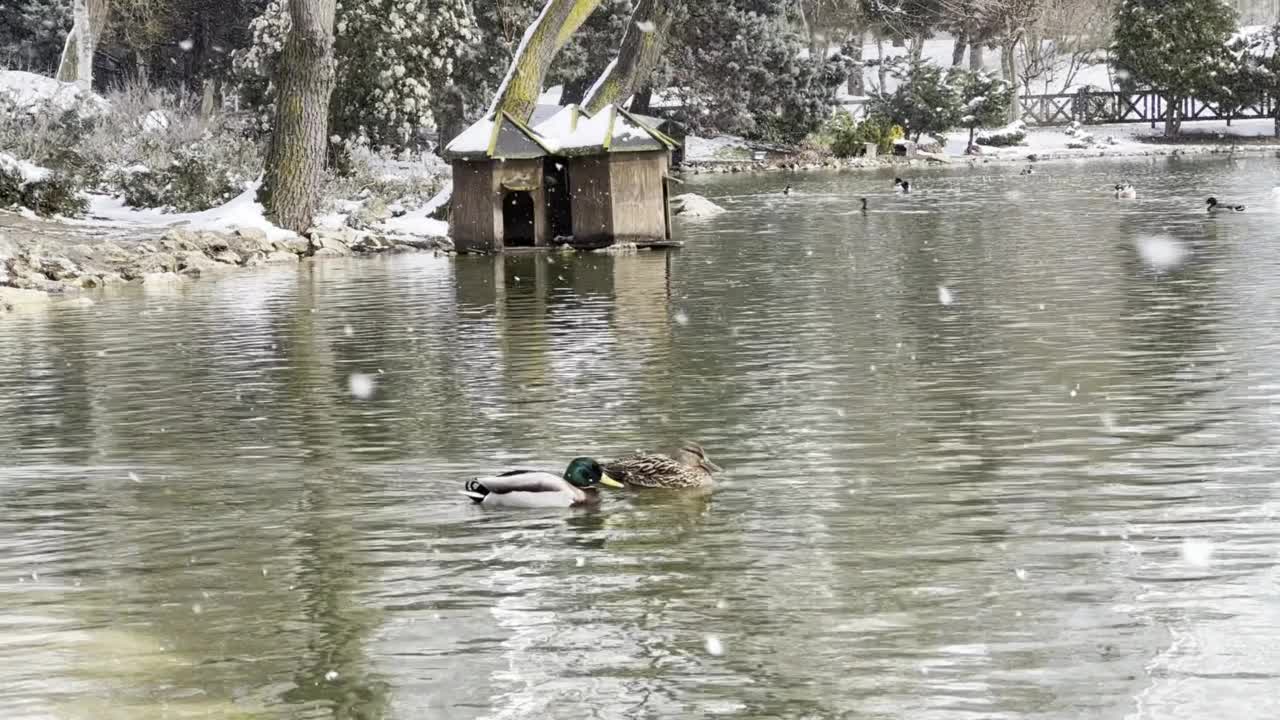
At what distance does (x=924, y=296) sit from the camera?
22234mm

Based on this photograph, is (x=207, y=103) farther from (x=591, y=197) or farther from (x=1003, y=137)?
(x=1003, y=137)

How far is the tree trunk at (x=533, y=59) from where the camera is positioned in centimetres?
3562

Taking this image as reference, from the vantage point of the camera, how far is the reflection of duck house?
102 feet

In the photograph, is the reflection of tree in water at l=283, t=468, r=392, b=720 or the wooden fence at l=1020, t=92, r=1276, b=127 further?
the wooden fence at l=1020, t=92, r=1276, b=127

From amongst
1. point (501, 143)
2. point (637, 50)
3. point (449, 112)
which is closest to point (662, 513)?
point (501, 143)

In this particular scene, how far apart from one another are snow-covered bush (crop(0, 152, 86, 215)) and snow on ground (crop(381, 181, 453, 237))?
5.92m

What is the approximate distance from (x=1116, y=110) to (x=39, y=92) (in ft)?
162

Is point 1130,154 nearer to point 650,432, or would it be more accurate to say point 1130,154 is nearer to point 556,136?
point 556,136

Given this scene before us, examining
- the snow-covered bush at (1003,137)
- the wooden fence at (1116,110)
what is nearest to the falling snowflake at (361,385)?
the snow-covered bush at (1003,137)

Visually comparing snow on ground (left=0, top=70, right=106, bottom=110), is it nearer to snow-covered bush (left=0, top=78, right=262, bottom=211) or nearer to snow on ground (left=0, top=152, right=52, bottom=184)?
snow-covered bush (left=0, top=78, right=262, bottom=211)

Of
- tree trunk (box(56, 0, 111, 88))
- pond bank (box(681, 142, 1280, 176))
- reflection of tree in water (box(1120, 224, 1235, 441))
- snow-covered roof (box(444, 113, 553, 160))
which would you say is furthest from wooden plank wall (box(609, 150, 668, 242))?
pond bank (box(681, 142, 1280, 176))

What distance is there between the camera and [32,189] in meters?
34.6

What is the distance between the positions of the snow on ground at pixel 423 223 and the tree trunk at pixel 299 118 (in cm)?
242

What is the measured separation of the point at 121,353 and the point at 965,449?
9688 millimetres
